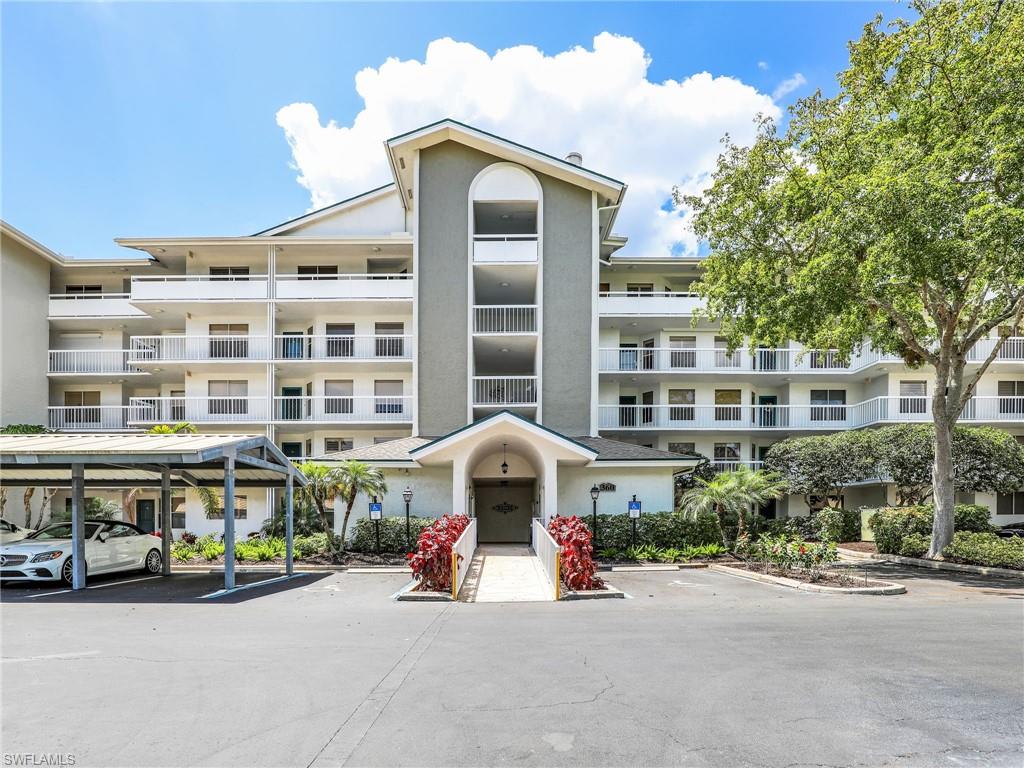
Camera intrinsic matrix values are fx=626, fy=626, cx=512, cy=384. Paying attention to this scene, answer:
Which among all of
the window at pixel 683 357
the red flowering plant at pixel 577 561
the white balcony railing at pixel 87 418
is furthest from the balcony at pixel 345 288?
the red flowering plant at pixel 577 561

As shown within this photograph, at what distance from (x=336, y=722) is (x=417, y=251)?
2043cm

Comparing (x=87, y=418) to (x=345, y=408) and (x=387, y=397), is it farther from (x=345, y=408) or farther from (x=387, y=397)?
(x=387, y=397)

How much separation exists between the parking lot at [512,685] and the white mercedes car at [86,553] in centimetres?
335

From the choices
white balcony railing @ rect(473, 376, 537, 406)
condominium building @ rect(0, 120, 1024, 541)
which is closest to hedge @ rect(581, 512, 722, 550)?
condominium building @ rect(0, 120, 1024, 541)

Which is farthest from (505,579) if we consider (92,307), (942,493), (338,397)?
(92,307)

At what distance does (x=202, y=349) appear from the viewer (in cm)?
2698

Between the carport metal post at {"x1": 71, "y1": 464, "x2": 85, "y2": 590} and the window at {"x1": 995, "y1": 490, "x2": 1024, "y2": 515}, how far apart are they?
32993 mm

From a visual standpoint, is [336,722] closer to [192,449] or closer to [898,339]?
[192,449]

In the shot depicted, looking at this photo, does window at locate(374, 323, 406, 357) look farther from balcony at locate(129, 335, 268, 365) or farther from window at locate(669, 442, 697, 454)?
window at locate(669, 442, 697, 454)

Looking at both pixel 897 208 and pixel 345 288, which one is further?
pixel 345 288

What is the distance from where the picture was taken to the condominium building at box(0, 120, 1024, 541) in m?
23.8

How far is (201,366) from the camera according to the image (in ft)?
88.3

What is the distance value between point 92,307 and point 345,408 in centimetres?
1267

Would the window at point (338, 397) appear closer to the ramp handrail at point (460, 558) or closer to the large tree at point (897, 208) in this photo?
the ramp handrail at point (460, 558)
